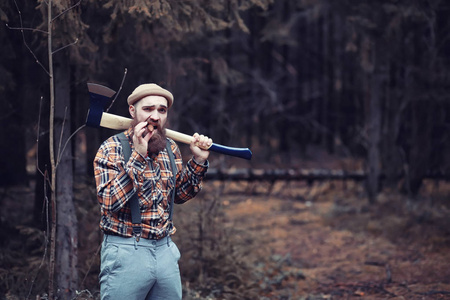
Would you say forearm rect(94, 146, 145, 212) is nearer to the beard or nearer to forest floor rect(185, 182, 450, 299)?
the beard

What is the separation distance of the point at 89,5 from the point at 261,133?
14761mm

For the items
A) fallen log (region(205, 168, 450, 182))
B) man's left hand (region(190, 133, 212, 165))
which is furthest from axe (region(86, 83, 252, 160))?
fallen log (region(205, 168, 450, 182))

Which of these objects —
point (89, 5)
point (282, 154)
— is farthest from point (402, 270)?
point (282, 154)

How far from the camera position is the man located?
3.49 metres

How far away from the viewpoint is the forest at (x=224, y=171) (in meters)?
5.81

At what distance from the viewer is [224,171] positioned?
12.6 meters

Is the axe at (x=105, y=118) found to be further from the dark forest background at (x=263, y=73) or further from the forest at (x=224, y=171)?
the dark forest background at (x=263, y=73)

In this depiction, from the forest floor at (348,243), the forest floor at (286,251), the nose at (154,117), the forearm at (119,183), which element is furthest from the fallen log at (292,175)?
the forearm at (119,183)

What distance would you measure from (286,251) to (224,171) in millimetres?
4042

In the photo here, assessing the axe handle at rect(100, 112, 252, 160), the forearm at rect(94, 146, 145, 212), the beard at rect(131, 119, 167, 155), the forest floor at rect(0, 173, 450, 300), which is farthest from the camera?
the forest floor at rect(0, 173, 450, 300)

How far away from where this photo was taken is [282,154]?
63.8 feet

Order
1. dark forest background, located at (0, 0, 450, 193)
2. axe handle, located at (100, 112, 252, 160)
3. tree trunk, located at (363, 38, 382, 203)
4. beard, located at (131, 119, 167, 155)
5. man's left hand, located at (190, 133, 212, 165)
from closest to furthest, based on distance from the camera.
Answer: beard, located at (131, 119, 167, 155) < man's left hand, located at (190, 133, 212, 165) < axe handle, located at (100, 112, 252, 160) < dark forest background, located at (0, 0, 450, 193) < tree trunk, located at (363, 38, 382, 203)

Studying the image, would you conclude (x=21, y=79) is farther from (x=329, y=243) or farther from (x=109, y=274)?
(x=329, y=243)

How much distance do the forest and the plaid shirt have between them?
36.6 inches
